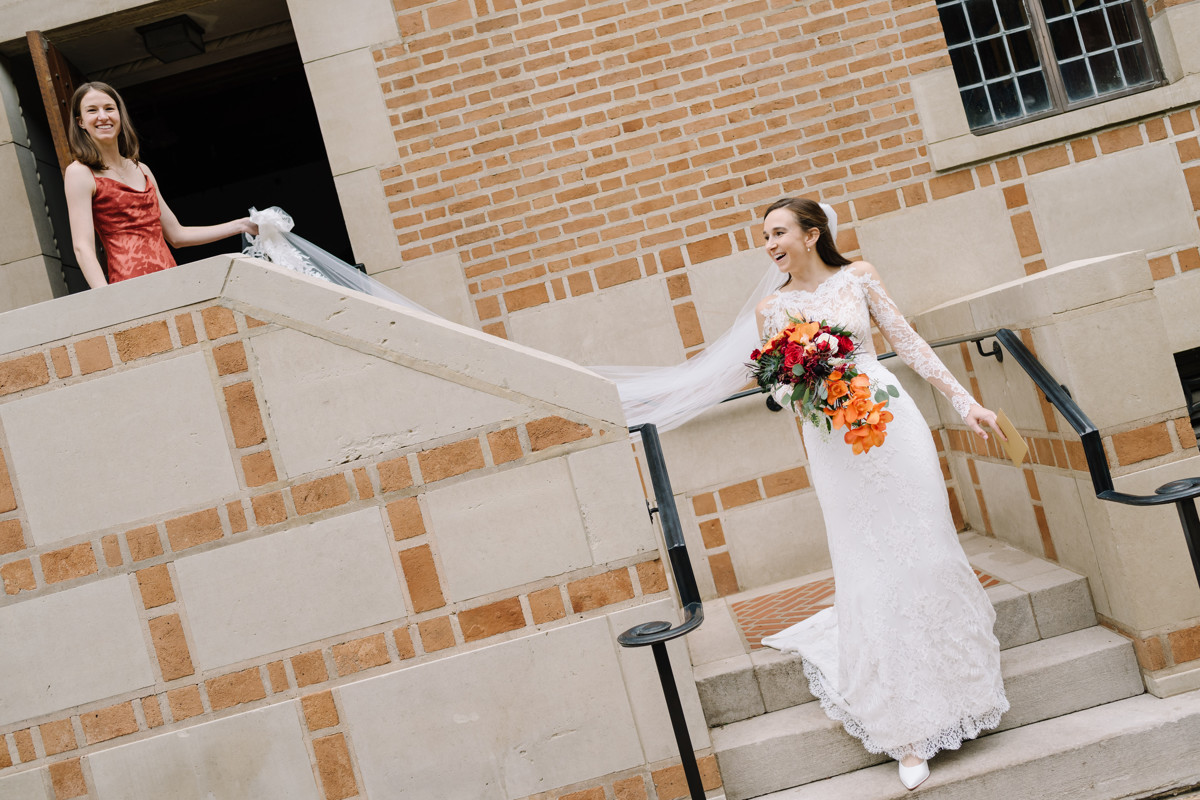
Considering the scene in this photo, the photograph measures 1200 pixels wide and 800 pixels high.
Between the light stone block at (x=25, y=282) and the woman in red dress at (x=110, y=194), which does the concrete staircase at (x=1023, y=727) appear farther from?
the light stone block at (x=25, y=282)

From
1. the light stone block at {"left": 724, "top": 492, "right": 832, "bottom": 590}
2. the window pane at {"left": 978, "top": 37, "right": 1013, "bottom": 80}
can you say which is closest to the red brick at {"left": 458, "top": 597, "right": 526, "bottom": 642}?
the light stone block at {"left": 724, "top": 492, "right": 832, "bottom": 590}

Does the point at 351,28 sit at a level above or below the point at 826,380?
above

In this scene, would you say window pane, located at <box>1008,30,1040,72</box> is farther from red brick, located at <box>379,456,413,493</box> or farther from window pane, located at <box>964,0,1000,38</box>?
red brick, located at <box>379,456,413,493</box>

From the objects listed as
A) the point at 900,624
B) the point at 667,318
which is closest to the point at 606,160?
the point at 667,318

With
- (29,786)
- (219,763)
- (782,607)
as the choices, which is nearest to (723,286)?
(782,607)

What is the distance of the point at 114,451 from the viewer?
136 inches

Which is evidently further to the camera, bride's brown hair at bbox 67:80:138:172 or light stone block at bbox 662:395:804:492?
light stone block at bbox 662:395:804:492

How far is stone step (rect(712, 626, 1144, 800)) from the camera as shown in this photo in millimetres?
3602

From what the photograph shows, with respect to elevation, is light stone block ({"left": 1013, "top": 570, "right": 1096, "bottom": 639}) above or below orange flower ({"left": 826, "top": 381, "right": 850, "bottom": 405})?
below

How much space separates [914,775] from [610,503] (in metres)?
1.43

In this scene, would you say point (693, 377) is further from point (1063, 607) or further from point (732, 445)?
point (1063, 607)

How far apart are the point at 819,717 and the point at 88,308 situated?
122 inches

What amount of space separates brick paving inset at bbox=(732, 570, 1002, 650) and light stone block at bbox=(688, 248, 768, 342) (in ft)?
4.83

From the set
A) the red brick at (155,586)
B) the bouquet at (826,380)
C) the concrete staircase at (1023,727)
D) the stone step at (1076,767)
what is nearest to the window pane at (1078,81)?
the concrete staircase at (1023,727)
